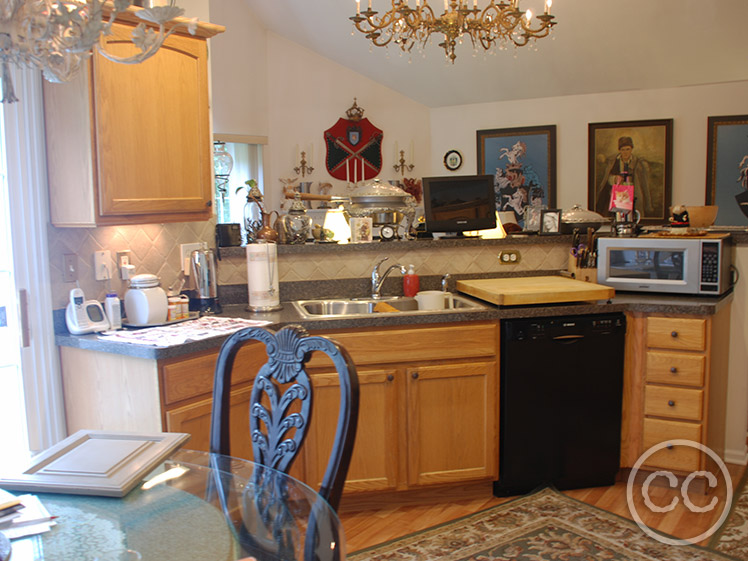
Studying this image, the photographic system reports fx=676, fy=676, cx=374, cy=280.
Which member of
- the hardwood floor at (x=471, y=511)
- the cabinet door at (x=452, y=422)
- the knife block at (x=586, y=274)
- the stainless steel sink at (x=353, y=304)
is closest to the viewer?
the hardwood floor at (x=471, y=511)

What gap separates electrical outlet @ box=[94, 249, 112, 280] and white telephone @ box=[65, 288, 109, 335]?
0.12 meters

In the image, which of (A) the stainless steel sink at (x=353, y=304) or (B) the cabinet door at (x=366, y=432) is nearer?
(B) the cabinet door at (x=366, y=432)

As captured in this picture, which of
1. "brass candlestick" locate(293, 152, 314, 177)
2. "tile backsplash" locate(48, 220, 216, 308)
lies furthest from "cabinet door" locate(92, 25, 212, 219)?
"brass candlestick" locate(293, 152, 314, 177)

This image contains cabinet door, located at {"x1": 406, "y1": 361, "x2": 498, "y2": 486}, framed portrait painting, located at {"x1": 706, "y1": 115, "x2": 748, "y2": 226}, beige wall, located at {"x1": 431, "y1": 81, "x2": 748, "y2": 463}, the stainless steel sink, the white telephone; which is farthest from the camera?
beige wall, located at {"x1": 431, "y1": 81, "x2": 748, "y2": 463}

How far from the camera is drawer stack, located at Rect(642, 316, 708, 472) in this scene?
10.2 feet

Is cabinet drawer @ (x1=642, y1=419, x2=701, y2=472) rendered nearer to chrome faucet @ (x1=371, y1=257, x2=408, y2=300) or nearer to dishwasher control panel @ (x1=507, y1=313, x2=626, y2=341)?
dishwasher control panel @ (x1=507, y1=313, x2=626, y2=341)

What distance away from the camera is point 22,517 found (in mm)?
1307

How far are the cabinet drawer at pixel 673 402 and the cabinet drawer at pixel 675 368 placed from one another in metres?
0.04

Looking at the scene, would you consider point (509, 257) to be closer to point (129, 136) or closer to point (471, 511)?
point (471, 511)

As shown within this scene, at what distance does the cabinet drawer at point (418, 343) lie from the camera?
295 cm

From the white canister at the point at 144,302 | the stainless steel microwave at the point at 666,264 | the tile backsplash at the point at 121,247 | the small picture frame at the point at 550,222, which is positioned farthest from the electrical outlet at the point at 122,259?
the stainless steel microwave at the point at 666,264

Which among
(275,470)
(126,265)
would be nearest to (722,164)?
(126,265)

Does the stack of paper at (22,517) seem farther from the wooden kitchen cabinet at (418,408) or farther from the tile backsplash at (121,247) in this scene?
the wooden kitchen cabinet at (418,408)

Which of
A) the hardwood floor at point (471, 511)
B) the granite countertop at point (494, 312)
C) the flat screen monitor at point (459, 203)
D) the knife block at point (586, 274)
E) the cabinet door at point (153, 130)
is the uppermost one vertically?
the cabinet door at point (153, 130)
